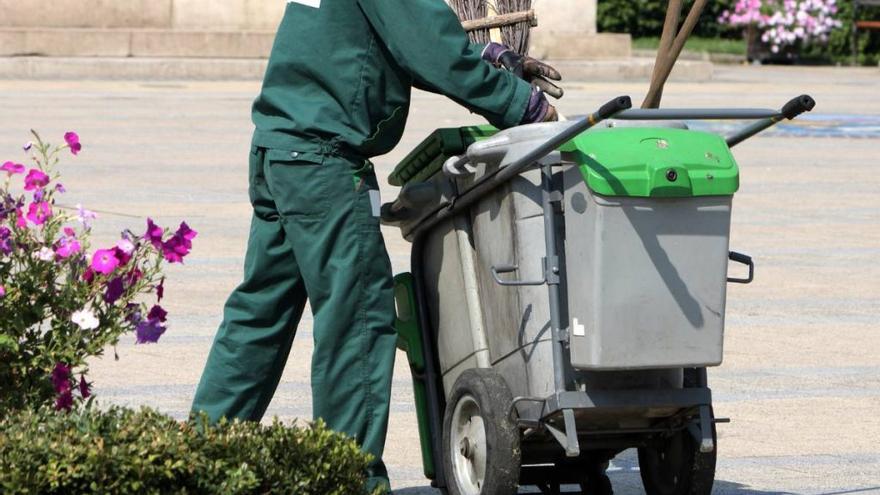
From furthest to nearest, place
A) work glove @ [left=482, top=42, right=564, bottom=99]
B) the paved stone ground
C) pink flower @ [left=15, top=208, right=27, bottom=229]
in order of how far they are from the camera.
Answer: the paved stone ground < work glove @ [left=482, top=42, right=564, bottom=99] < pink flower @ [left=15, top=208, right=27, bottom=229]

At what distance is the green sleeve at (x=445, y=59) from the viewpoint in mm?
4320

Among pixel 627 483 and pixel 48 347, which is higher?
pixel 48 347

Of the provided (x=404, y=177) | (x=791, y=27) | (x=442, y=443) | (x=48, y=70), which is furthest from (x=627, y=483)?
(x=791, y=27)

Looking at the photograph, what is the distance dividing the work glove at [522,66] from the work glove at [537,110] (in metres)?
0.12

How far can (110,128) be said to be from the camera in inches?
576

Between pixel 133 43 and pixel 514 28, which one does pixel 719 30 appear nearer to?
pixel 133 43

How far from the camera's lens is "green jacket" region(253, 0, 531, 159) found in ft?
14.2

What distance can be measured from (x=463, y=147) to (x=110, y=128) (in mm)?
10484

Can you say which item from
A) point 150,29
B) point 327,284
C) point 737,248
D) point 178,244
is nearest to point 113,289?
point 178,244

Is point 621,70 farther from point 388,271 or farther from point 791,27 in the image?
point 388,271

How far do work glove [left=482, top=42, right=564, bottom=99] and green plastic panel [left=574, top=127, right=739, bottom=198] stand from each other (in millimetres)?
368

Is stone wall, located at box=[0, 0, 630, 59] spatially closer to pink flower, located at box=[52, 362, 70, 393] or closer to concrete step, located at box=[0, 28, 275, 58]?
concrete step, located at box=[0, 28, 275, 58]

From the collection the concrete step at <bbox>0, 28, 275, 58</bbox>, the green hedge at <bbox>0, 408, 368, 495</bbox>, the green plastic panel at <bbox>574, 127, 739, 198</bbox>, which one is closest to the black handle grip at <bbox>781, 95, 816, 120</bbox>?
the green plastic panel at <bbox>574, 127, 739, 198</bbox>

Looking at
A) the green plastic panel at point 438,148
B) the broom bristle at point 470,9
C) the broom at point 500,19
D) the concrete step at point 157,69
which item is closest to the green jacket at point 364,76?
the green plastic panel at point 438,148
